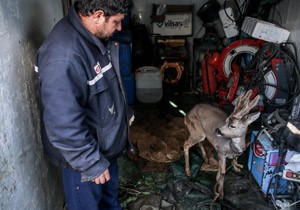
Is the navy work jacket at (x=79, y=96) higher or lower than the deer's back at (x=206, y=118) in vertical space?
higher

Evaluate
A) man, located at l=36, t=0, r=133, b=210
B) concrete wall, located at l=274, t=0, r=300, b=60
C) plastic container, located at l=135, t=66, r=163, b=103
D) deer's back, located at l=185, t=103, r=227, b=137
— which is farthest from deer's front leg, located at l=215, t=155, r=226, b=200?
plastic container, located at l=135, t=66, r=163, b=103

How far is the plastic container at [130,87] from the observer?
5324 mm

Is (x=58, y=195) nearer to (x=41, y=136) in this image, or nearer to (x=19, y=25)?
(x=41, y=136)

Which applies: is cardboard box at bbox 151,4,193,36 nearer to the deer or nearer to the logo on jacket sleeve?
the deer

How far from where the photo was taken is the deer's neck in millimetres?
2644

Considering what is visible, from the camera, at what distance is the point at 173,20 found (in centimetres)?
596

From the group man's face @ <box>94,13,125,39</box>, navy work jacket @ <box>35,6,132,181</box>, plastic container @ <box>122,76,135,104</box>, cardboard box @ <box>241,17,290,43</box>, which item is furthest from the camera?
plastic container @ <box>122,76,135,104</box>

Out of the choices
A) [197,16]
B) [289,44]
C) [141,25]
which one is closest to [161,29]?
[141,25]

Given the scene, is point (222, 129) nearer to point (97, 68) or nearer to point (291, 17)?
point (97, 68)

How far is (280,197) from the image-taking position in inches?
111

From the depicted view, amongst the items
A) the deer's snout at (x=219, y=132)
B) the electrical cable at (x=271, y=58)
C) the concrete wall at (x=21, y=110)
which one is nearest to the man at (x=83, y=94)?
the concrete wall at (x=21, y=110)

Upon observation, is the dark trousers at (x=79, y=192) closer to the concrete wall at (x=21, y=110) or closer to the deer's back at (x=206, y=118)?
the concrete wall at (x=21, y=110)

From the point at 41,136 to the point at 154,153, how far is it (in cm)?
194

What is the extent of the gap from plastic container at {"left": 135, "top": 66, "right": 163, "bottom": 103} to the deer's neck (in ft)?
9.24
